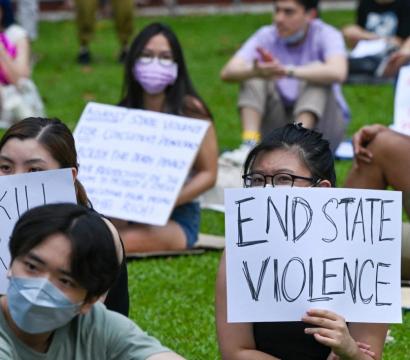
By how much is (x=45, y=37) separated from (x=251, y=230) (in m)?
13.4

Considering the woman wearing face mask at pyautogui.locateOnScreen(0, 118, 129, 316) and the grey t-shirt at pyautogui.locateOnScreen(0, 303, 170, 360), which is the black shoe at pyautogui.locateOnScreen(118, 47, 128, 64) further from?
the grey t-shirt at pyautogui.locateOnScreen(0, 303, 170, 360)

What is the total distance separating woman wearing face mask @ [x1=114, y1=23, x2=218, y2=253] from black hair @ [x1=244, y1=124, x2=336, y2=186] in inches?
109

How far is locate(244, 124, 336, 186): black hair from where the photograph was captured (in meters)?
3.96

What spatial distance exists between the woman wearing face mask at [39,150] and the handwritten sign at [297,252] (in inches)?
23.2

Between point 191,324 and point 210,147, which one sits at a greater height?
point 210,147

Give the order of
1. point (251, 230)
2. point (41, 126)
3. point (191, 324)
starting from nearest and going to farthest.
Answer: point (251, 230) < point (41, 126) < point (191, 324)

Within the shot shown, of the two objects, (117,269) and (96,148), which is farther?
(96,148)

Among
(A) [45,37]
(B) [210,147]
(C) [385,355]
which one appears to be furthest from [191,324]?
(A) [45,37]

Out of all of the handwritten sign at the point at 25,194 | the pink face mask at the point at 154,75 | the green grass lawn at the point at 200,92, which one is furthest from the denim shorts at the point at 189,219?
the handwritten sign at the point at 25,194

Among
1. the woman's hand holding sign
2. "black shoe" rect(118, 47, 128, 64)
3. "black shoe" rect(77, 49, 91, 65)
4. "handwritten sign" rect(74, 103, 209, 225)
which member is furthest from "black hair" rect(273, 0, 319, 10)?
"black shoe" rect(77, 49, 91, 65)

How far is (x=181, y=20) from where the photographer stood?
17.9m

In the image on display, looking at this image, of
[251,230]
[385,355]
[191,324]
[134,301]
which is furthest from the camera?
[134,301]

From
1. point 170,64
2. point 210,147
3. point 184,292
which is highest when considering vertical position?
point 170,64

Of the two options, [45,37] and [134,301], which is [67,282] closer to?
[134,301]
